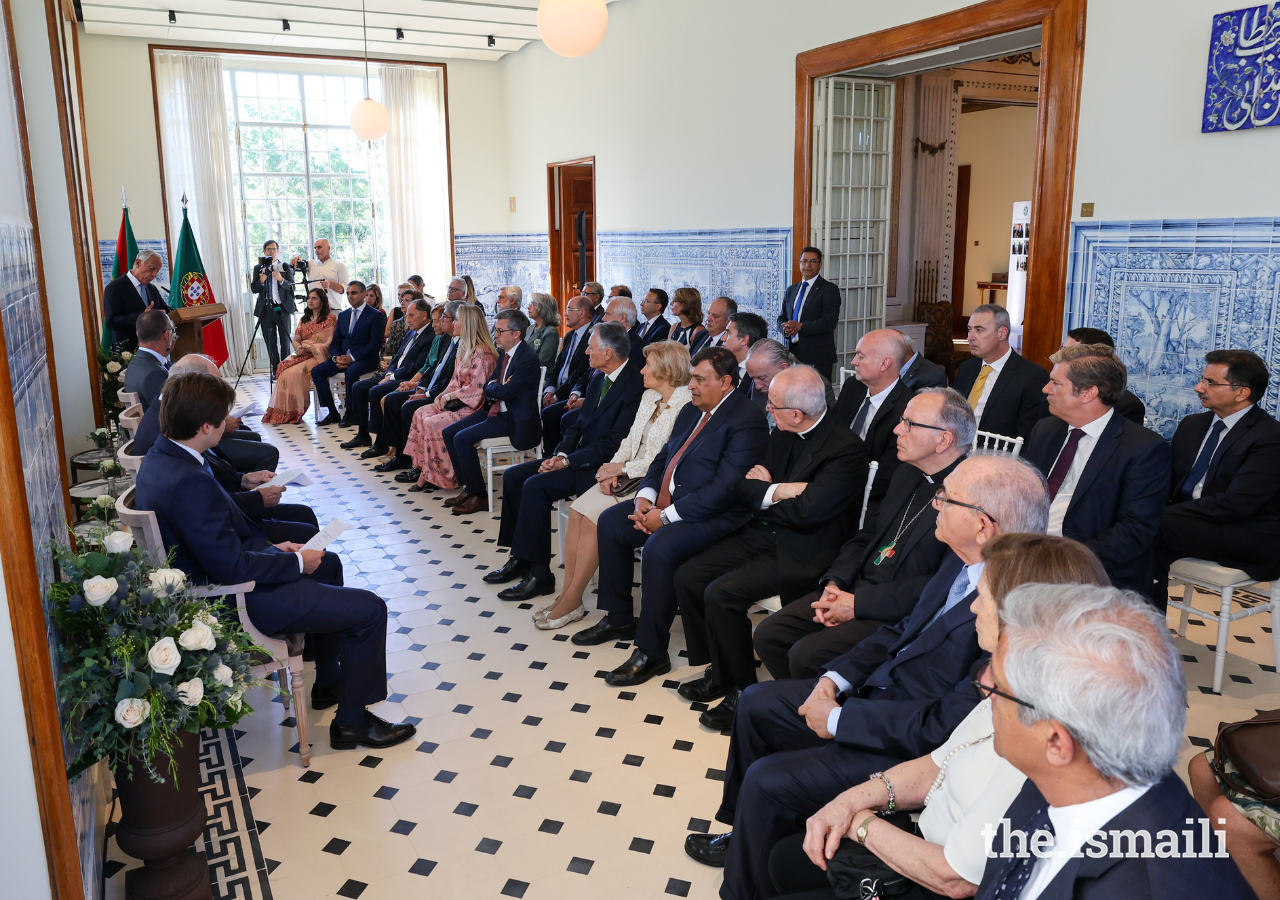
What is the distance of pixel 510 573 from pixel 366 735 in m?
1.87

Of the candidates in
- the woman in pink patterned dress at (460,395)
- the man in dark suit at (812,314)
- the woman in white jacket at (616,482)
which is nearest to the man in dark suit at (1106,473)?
the woman in white jacket at (616,482)

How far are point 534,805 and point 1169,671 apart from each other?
2442mm

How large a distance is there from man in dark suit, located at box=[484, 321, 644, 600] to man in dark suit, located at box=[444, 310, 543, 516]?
934 millimetres

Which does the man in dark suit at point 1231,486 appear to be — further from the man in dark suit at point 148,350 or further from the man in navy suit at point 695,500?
the man in dark suit at point 148,350

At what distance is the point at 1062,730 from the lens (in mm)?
1378

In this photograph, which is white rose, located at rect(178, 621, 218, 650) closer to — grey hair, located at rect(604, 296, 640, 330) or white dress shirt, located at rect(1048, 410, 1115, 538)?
white dress shirt, located at rect(1048, 410, 1115, 538)

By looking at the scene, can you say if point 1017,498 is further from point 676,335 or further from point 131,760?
point 676,335

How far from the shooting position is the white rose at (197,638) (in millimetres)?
2516

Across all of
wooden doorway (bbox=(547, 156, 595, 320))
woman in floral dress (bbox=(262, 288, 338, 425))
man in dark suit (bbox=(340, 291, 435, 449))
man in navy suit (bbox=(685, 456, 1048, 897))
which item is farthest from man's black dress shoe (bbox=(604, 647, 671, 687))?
wooden doorway (bbox=(547, 156, 595, 320))

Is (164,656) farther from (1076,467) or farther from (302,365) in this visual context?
(302,365)

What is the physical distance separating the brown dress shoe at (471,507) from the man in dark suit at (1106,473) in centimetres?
425

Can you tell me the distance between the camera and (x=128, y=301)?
8.19 m

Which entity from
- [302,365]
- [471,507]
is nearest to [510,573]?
[471,507]

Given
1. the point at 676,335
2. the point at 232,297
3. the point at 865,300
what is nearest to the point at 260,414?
the point at 232,297
